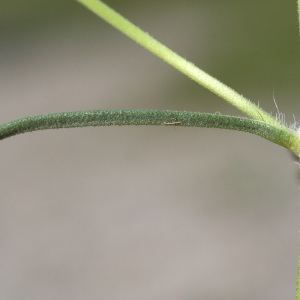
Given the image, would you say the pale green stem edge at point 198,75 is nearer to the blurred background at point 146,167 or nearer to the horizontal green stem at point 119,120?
the horizontal green stem at point 119,120

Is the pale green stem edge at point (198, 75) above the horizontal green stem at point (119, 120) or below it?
above

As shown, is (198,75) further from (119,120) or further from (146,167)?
(146,167)

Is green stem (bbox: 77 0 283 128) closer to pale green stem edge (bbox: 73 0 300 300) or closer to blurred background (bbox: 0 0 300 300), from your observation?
pale green stem edge (bbox: 73 0 300 300)

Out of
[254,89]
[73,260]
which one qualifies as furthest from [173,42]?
[73,260]

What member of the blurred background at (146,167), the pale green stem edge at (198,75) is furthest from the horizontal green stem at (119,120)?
the blurred background at (146,167)

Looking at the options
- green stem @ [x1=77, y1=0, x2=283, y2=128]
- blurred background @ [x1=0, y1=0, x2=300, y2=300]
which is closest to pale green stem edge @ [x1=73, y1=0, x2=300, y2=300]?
green stem @ [x1=77, y1=0, x2=283, y2=128]

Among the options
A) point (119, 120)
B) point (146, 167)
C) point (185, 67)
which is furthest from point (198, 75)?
point (146, 167)
